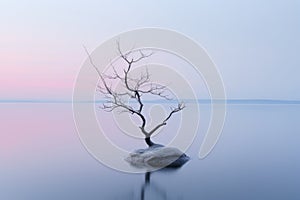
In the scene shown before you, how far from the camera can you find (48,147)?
1127 cm

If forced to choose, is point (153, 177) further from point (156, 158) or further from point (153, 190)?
point (153, 190)

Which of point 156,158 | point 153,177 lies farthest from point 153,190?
point 156,158

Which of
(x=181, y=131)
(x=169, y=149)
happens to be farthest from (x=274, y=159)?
(x=169, y=149)

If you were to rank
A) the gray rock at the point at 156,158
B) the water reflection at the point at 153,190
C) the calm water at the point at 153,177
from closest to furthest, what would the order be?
1. the water reflection at the point at 153,190
2. the calm water at the point at 153,177
3. the gray rock at the point at 156,158

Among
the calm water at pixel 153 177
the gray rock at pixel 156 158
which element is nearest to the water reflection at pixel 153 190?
the calm water at pixel 153 177

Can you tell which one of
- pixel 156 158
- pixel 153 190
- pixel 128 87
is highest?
pixel 128 87

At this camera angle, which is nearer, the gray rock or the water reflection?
the water reflection

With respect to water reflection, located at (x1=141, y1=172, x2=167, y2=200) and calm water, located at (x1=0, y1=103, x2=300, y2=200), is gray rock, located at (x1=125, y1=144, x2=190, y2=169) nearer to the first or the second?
calm water, located at (x1=0, y1=103, x2=300, y2=200)

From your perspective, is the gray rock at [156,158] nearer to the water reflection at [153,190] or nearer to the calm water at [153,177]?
the calm water at [153,177]

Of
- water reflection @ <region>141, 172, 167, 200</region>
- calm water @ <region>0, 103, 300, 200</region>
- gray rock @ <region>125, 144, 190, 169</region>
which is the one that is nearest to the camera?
water reflection @ <region>141, 172, 167, 200</region>

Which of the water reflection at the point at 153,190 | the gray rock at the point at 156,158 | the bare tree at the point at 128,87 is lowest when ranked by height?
the water reflection at the point at 153,190

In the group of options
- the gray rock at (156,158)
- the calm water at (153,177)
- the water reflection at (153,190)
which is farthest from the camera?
the gray rock at (156,158)

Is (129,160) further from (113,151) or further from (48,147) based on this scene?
(48,147)

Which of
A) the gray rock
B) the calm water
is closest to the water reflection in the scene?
the calm water
